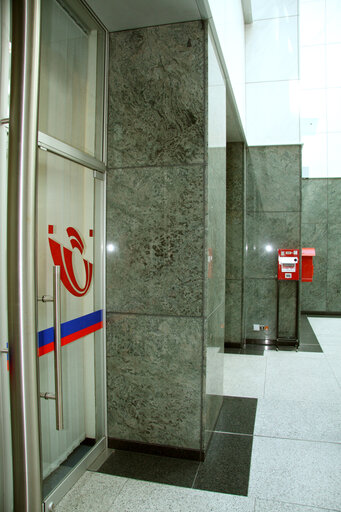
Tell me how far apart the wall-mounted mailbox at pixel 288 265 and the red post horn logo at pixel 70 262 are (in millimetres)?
3954

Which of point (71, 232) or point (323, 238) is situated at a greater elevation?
point (323, 238)

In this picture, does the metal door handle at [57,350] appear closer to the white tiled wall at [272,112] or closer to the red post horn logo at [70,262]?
the red post horn logo at [70,262]

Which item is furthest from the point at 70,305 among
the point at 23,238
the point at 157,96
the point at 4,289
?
the point at 23,238

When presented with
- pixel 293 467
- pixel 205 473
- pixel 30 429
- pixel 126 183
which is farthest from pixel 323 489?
pixel 30 429

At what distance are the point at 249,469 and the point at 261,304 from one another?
3.74m

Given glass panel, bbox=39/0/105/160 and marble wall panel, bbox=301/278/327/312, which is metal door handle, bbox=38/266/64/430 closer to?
glass panel, bbox=39/0/105/160

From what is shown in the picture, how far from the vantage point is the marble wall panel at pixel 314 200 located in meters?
9.34

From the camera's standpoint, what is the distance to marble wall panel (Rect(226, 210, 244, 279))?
6.26 m

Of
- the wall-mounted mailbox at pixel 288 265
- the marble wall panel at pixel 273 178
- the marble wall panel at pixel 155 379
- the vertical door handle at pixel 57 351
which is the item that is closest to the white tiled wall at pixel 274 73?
the marble wall panel at pixel 273 178

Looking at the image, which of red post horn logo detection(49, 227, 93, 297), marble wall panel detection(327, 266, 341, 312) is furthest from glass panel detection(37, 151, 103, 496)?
marble wall panel detection(327, 266, 341, 312)

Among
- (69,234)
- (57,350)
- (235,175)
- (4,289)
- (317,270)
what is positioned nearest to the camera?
(57,350)

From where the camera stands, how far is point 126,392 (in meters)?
3.04

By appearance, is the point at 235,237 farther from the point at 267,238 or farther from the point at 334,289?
the point at 334,289

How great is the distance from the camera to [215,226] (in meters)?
3.30
